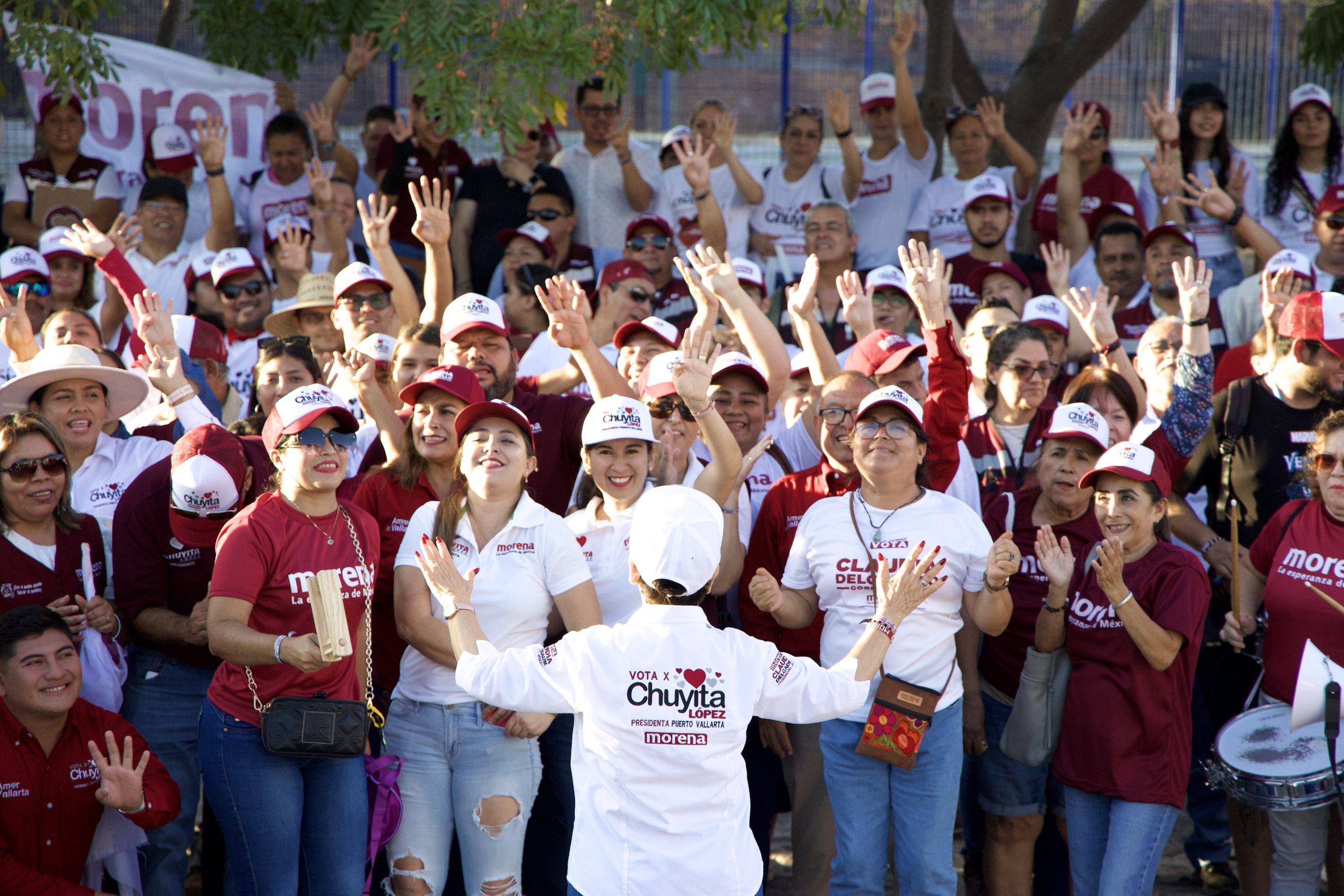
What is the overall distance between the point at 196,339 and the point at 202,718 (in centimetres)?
269

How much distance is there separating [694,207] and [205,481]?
17.3ft

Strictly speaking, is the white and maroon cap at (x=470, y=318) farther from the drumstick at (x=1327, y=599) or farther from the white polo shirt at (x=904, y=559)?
the drumstick at (x=1327, y=599)

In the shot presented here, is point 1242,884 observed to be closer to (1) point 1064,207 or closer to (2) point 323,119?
(1) point 1064,207

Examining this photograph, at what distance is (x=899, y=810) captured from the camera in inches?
182

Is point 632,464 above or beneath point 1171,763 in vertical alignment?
above

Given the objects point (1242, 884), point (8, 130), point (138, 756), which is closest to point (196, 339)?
point (138, 756)

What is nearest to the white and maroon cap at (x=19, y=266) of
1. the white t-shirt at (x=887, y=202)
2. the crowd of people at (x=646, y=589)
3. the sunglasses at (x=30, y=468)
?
the crowd of people at (x=646, y=589)

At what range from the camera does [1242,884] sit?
17.5 ft

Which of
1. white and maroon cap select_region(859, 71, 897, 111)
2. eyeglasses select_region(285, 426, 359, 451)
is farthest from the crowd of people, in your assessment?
white and maroon cap select_region(859, 71, 897, 111)

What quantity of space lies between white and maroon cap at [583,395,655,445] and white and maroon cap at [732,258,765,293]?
2.50 m

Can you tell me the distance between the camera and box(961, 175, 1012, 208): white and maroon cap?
8227 mm

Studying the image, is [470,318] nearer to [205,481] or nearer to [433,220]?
[433,220]

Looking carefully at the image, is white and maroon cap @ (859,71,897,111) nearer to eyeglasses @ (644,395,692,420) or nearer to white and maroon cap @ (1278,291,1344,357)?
white and maroon cap @ (1278,291,1344,357)

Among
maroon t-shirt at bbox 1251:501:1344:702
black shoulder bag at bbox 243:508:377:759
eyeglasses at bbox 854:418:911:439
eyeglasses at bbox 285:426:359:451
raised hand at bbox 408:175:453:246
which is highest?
raised hand at bbox 408:175:453:246
